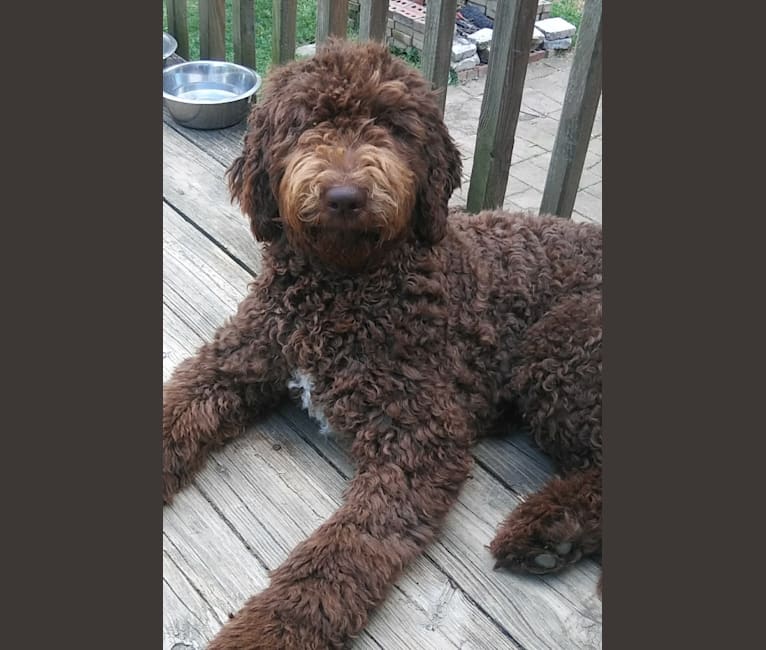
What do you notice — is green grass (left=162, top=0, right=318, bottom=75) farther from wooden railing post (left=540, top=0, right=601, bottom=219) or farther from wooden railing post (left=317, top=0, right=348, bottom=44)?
wooden railing post (left=540, top=0, right=601, bottom=219)

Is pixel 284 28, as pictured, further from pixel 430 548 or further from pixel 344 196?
pixel 430 548

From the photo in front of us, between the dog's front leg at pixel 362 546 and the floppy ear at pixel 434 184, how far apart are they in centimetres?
67

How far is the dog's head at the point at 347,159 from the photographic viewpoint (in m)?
2.46

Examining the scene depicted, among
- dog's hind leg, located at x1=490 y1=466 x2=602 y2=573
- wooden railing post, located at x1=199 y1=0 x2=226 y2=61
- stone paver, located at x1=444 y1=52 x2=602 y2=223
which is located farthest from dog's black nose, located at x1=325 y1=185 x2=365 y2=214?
wooden railing post, located at x1=199 y1=0 x2=226 y2=61

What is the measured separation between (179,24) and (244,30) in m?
0.77

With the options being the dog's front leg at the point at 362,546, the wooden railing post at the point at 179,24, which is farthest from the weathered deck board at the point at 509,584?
the wooden railing post at the point at 179,24

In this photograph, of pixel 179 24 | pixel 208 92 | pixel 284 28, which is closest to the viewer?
pixel 284 28

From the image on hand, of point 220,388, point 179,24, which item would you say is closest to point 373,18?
point 220,388

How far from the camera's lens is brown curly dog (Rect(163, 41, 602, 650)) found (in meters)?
2.47

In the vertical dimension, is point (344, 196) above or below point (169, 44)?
above

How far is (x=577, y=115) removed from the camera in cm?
363

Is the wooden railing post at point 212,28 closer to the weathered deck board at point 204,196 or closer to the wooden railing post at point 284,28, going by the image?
the wooden railing post at point 284,28

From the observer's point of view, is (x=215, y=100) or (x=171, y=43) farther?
(x=171, y=43)

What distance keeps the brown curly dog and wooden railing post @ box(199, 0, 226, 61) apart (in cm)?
271
